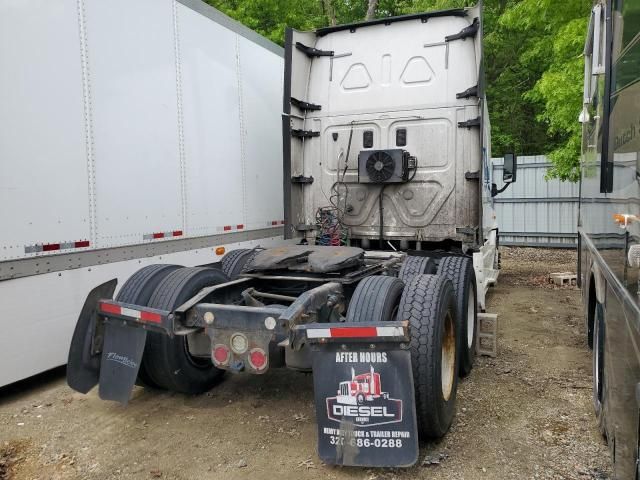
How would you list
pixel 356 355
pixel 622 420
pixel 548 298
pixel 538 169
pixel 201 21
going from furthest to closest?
pixel 538 169 < pixel 548 298 < pixel 201 21 < pixel 356 355 < pixel 622 420

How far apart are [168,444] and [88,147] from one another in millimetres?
2605

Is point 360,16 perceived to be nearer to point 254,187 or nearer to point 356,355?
point 254,187

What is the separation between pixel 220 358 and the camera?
343 cm

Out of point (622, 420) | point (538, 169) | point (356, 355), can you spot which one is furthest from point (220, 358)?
point (538, 169)

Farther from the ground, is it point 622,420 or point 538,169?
point 538,169

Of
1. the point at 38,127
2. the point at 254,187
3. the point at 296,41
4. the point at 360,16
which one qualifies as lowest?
the point at 254,187

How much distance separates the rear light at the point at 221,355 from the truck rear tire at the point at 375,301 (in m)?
0.81

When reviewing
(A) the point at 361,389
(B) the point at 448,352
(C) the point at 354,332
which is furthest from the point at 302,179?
(A) the point at 361,389

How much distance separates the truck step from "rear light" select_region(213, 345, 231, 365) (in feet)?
9.58

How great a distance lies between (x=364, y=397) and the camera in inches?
116

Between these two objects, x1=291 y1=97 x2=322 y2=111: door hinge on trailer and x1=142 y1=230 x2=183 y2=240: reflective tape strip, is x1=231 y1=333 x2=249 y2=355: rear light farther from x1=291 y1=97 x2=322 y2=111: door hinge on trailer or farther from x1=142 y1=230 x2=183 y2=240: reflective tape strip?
x1=291 y1=97 x2=322 y2=111: door hinge on trailer

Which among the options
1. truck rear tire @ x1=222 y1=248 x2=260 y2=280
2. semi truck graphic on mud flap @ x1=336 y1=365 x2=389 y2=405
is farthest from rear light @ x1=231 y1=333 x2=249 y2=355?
truck rear tire @ x1=222 y1=248 x2=260 y2=280

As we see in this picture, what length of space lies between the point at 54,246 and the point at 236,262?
60.8 inches

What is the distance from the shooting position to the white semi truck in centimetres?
299
